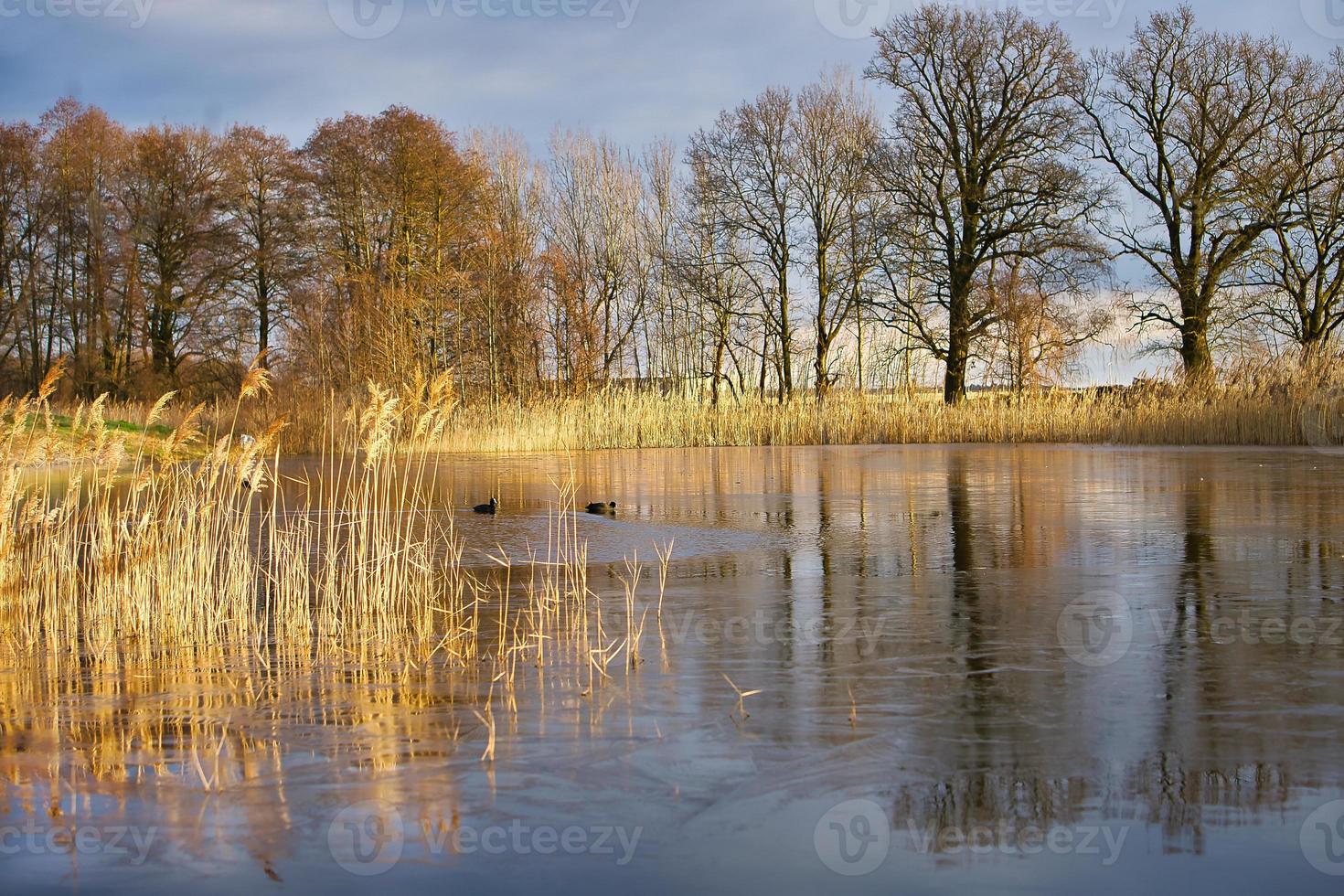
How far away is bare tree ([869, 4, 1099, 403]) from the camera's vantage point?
28500 mm

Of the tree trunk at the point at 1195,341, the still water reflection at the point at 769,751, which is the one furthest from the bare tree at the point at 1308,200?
the still water reflection at the point at 769,751

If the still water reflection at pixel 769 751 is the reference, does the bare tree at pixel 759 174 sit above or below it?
above

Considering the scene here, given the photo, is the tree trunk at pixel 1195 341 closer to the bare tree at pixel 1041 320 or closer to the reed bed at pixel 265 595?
→ the bare tree at pixel 1041 320

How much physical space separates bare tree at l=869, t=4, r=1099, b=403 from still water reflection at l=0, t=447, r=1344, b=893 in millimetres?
22947

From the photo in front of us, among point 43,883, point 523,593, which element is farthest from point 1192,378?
point 43,883

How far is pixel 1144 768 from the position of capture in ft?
11.0

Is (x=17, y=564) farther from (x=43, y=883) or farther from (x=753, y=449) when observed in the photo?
(x=753, y=449)

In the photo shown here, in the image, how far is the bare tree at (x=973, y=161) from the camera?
1122 inches

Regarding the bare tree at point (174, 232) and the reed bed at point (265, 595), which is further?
the bare tree at point (174, 232)

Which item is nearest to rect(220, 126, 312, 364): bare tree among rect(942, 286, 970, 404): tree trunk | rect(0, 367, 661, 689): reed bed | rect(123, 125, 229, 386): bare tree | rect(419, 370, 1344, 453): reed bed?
rect(123, 125, 229, 386): bare tree

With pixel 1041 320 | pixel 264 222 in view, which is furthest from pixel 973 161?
pixel 264 222

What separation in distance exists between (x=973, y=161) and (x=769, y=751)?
1108 inches

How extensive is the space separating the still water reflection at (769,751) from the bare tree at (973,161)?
75.3ft

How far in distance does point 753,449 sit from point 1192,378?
353 inches
